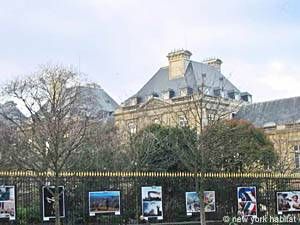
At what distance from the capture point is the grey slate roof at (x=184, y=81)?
72062 millimetres

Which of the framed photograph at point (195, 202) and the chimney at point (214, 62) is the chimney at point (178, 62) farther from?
the framed photograph at point (195, 202)

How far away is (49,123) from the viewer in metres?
24.6

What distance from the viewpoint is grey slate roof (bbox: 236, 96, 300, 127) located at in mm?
67356

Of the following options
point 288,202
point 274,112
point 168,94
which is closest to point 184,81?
point 168,94

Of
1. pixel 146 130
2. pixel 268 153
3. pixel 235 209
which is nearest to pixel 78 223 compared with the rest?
pixel 235 209

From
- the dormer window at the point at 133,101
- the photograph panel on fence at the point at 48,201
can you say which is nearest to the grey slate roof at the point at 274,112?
the dormer window at the point at 133,101

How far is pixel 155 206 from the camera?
24.3 metres

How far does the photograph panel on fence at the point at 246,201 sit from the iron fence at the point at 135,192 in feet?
0.73

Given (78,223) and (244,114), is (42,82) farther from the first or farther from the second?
(244,114)

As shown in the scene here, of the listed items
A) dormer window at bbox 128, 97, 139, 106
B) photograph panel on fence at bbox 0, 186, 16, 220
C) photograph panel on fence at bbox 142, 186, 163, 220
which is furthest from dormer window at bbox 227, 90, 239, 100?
photograph panel on fence at bbox 0, 186, 16, 220

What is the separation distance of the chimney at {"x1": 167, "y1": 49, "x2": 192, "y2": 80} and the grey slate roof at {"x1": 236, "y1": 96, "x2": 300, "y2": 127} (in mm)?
9298

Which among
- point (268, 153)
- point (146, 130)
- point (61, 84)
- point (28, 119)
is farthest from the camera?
point (268, 153)

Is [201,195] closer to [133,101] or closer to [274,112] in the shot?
[274,112]

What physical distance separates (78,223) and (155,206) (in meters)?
3.17
